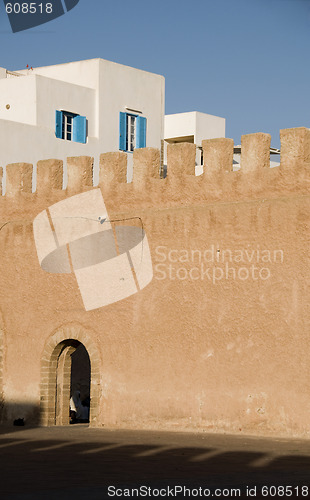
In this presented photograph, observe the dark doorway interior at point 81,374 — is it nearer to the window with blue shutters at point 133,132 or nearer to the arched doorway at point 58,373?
the arched doorway at point 58,373

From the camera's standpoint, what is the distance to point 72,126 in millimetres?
23203

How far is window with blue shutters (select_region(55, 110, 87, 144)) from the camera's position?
22.9 meters

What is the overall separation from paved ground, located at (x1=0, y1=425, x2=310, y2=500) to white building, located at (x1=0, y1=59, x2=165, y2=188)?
9209mm

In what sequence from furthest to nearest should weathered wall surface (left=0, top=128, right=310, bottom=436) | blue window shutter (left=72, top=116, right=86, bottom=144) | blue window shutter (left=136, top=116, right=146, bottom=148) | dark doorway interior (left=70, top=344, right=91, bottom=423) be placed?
blue window shutter (left=136, top=116, right=146, bottom=148) < blue window shutter (left=72, top=116, right=86, bottom=144) < dark doorway interior (left=70, top=344, right=91, bottom=423) < weathered wall surface (left=0, top=128, right=310, bottom=436)

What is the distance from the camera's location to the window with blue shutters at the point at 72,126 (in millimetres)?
22859

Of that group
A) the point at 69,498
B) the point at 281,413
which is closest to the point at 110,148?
the point at 281,413

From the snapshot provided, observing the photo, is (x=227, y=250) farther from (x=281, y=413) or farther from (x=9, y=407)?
(x=9, y=407)

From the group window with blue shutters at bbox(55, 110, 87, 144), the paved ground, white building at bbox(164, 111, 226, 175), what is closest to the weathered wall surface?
the paved ground

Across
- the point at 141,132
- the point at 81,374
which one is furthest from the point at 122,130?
the point at 81,374

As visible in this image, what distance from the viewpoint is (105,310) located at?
14.5 metres

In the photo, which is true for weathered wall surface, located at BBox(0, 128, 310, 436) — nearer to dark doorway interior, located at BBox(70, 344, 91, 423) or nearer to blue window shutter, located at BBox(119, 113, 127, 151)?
dark doorway interior, located at BBox(70, 344, 91, 423)

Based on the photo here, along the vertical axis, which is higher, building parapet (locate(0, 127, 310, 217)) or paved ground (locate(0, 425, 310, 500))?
building parapet (locate(0, 127, 310, 217))

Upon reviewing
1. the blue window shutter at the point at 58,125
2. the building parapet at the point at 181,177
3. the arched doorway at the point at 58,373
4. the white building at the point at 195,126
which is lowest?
the arched doorway at the point at 58,373

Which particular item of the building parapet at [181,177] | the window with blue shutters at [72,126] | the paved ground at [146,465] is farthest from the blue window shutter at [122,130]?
the paved ground at [146,465]
